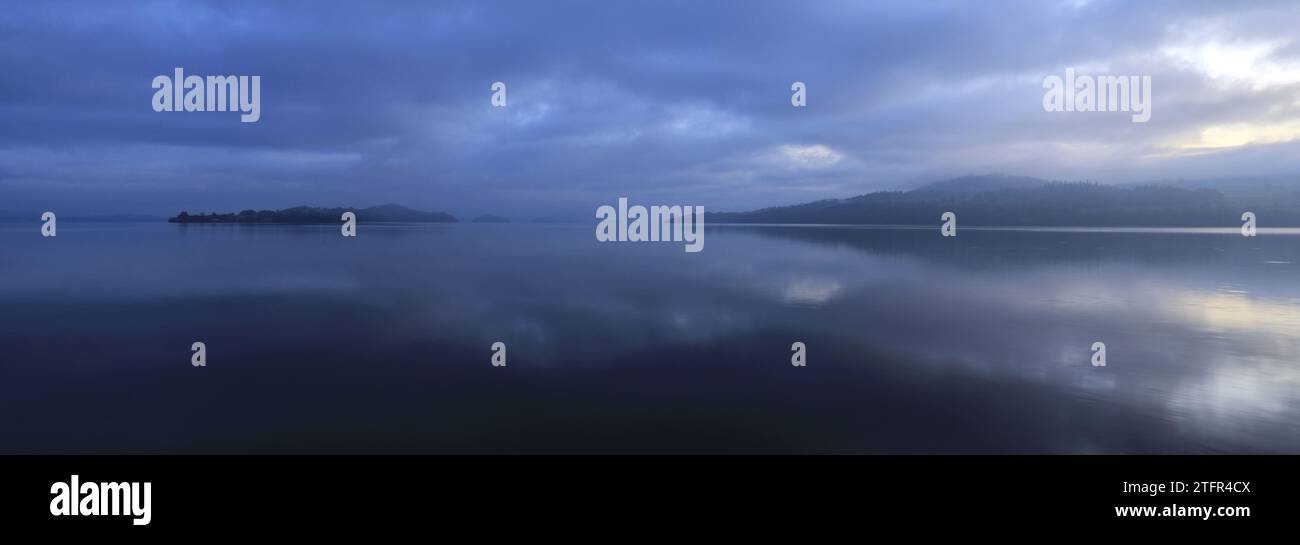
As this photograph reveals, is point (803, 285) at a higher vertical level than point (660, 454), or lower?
higher

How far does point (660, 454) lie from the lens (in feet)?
26.7

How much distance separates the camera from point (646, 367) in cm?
1209

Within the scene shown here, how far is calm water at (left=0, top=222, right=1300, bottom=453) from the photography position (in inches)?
346

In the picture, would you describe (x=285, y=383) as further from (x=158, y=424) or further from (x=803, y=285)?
(x=803, y=285)

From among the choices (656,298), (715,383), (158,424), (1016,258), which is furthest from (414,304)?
(1016,258)

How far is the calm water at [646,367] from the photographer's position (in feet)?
28.9

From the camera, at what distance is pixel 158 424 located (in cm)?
926

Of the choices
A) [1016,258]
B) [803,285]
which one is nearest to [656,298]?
[803,285]
